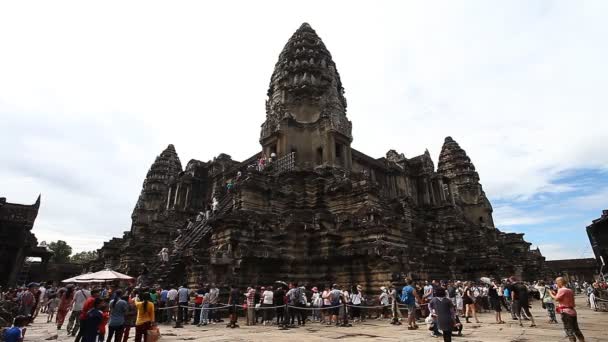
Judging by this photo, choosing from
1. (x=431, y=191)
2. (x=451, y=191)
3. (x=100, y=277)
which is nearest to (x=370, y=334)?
(x=100, y=277)

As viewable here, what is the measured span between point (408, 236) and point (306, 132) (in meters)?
9.65

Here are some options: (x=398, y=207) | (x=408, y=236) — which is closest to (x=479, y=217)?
(x=398, y=207)

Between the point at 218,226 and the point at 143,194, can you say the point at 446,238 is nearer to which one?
the point at 218,226

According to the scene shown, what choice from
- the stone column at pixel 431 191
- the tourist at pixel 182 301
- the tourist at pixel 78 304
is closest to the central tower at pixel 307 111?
the tourist at pixel 182 301

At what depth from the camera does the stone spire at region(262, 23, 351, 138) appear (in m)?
23.8

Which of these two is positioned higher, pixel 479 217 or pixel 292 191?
pixel 479 217

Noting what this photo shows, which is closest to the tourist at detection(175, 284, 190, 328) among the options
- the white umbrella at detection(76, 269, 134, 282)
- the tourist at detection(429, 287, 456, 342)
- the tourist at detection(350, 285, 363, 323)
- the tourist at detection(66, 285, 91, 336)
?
the white umbrella at detection(76, 269, 134, 282)

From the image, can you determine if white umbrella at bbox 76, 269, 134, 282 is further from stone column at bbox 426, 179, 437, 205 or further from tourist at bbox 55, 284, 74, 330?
stone column at bbox 426, 179, 437, 205

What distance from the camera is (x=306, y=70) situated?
24.9m

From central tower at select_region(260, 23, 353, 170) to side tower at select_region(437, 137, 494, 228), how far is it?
2249 cm

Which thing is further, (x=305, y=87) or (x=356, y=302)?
(x=305, y=87)

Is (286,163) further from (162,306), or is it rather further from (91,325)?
(91,325)

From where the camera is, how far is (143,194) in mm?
43750

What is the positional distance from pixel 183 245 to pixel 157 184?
86.6 feet
